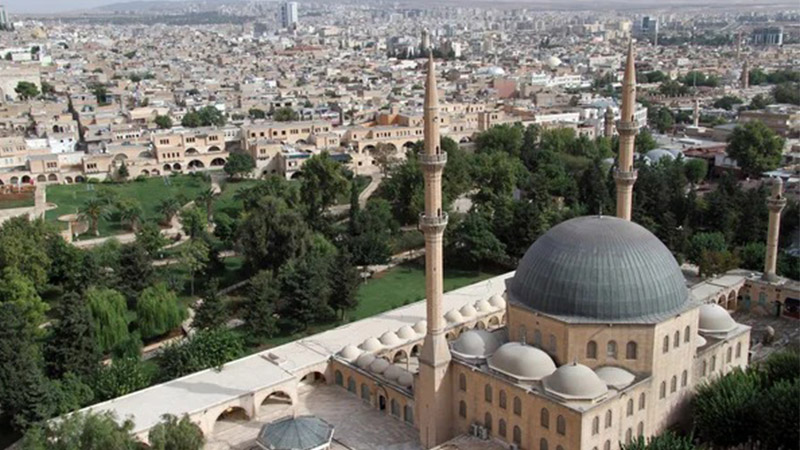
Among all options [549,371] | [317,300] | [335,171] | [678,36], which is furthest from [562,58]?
[549,371]

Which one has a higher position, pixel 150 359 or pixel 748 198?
pixel 748 198

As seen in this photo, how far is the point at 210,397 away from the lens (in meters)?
20.0

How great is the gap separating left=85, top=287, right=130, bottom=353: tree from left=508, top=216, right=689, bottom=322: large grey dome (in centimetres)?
1380

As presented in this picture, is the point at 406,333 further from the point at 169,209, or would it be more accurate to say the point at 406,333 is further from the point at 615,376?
the point at 169,209

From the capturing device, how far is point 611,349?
17500mm

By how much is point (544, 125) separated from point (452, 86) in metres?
30.5

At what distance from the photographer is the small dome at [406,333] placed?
75.5ft

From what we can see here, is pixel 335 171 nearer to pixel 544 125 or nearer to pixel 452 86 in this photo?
pixel 544 125

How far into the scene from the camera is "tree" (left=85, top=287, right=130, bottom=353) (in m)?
25.3

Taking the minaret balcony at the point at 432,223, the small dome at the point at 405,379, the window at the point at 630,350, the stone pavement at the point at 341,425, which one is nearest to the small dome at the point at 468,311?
the small dome at the point at 405,379

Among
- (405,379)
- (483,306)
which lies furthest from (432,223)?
(483,306)

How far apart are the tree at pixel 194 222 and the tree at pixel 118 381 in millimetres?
14234

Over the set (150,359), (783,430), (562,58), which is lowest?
(150,359)

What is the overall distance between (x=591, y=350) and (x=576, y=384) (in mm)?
1409
